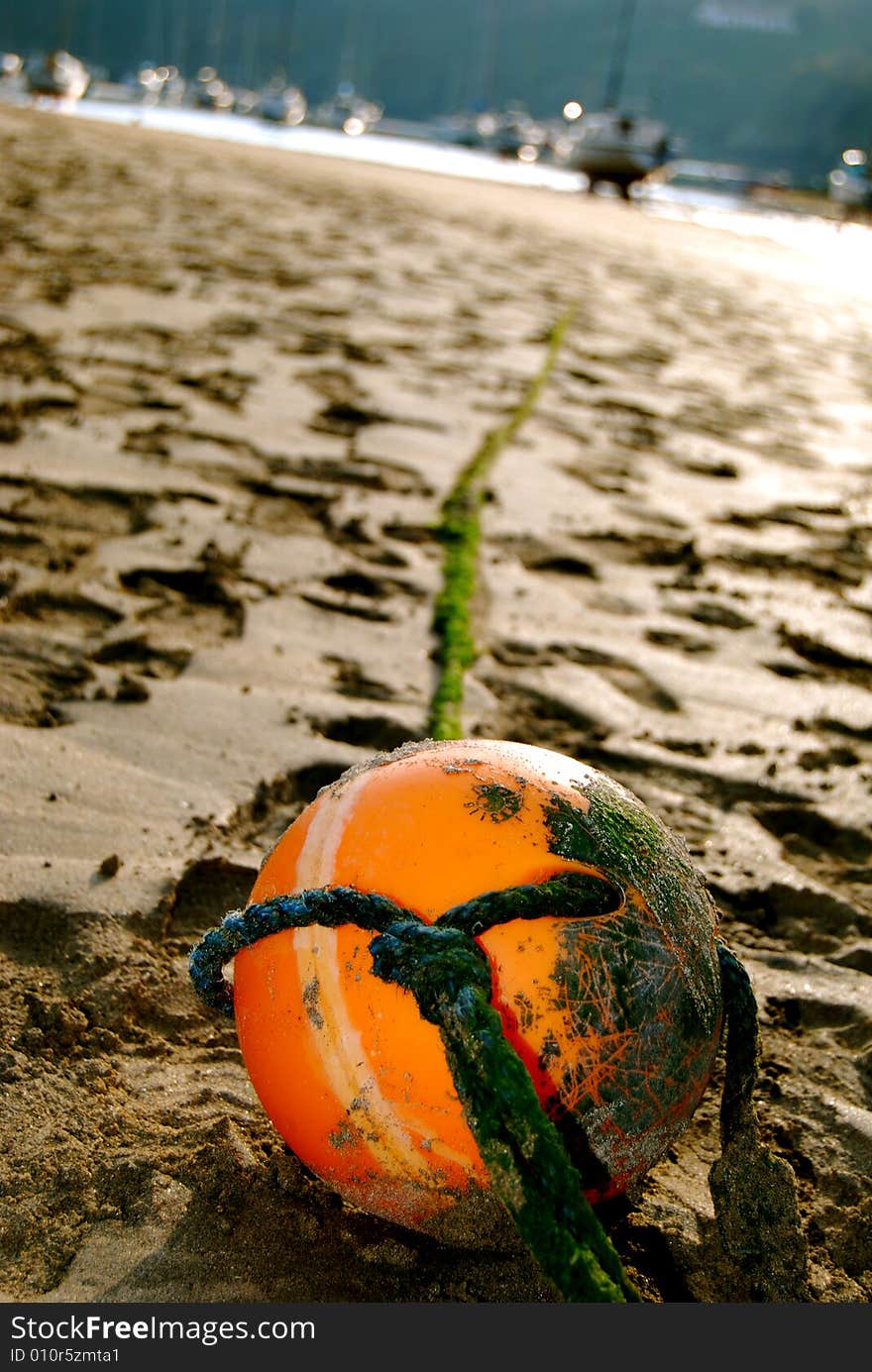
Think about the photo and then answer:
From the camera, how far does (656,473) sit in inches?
166

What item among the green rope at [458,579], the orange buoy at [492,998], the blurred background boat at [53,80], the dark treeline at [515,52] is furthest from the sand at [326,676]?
the dark treeline at [515,52]

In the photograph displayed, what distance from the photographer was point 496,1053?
45.4 inches

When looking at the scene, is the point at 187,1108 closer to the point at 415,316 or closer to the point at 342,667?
the point at 342,667

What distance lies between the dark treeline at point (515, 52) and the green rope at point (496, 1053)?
4553 inches

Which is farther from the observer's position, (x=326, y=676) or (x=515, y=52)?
(x=515, y=52)

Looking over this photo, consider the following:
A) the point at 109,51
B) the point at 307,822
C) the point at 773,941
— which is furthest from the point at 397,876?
the point at 109,51

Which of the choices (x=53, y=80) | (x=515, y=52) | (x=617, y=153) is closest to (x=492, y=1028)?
(x=617, y=153)

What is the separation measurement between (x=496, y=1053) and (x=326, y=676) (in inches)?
57.1

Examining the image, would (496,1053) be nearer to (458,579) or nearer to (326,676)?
(326,676)

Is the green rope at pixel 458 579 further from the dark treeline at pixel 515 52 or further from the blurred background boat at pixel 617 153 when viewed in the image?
the dark treeline at pixel 515 52

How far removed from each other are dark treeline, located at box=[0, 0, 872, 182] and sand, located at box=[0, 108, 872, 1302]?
367ft

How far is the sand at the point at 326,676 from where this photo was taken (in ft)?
4.51

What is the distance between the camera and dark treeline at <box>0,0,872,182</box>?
11531 centimetres

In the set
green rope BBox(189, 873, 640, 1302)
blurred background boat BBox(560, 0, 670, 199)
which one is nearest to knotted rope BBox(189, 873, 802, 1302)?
green rope BBox(189, 873, 640, 1302)
